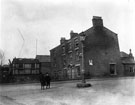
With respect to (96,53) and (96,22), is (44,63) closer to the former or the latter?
(96,53)

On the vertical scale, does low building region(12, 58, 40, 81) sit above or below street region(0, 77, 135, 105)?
above

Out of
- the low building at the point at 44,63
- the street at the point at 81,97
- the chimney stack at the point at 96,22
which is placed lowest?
the street at the point at 81,97

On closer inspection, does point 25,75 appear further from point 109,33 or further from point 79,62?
point 109,33

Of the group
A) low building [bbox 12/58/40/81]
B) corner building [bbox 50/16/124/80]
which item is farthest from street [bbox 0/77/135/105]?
low building [bbox 12/58/40/81]

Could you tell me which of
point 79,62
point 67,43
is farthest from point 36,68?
point 79,62

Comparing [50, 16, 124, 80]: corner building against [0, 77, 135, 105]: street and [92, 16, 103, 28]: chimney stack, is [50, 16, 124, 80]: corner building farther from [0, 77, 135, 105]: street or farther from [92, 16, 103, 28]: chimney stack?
[0, 77, 135, 105]: street

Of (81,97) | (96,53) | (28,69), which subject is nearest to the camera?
(81,97)

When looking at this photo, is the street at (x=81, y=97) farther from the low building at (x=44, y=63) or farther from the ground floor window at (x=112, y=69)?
the low building at (x=44, y=63)

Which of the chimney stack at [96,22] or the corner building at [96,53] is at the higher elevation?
the chimney stack at [96,22]

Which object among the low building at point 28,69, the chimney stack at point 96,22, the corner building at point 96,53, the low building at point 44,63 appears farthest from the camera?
the low building at point 44,63

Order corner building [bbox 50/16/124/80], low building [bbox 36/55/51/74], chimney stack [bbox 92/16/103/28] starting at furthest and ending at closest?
low building [bbox 36/55/51/74], chimney stack [bbox 92/16/103/28], corner building [bbox 50/16/124/80]

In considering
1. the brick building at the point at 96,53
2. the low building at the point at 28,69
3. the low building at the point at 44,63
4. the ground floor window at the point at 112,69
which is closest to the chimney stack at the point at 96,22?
the brick building at the point at 96,53

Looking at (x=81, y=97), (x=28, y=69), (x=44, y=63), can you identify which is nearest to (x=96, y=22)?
(x=81, y=97)

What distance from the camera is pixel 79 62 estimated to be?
3244 centimetres
